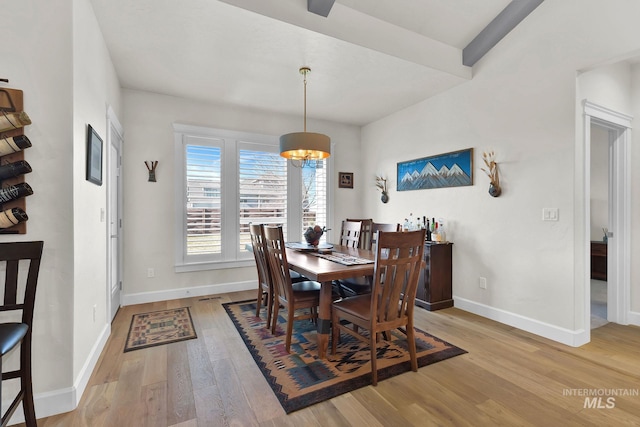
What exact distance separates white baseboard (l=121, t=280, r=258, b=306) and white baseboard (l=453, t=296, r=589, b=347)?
2.85 meters

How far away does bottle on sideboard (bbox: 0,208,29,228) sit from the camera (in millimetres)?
1617

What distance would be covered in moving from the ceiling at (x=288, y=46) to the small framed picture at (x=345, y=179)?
1472mm

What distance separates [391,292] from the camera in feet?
6.94

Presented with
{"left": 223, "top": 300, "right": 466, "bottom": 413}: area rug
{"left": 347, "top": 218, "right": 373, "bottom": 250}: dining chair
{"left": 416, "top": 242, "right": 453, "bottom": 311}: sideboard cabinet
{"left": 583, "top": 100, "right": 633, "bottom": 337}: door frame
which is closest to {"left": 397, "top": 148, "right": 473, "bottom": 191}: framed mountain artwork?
{"left": 416, "top": 242, "right": 453, "bottom": 311}: sideboard cabinet

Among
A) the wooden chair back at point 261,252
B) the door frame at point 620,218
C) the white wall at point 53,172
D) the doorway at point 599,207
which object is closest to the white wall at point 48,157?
the white wall at point 53,172

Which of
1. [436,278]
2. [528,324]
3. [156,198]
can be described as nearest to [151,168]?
[156,198]

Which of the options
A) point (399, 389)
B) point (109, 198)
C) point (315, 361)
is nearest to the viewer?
point (399, 389)

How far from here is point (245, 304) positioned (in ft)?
12.4

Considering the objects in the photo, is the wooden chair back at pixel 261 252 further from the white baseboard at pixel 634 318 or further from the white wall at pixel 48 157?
the white baseboard at pixel 634 318

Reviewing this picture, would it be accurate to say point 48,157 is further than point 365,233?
No

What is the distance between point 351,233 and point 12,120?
3128 millimetres

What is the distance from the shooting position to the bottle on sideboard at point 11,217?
1.62m

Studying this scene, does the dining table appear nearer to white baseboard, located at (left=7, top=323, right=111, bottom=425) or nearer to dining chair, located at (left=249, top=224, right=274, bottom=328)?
dining chair, located at (left=249, top=224, right=274, bottom=328)

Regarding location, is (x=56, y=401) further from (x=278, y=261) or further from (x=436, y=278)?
(x=436, y=278)
